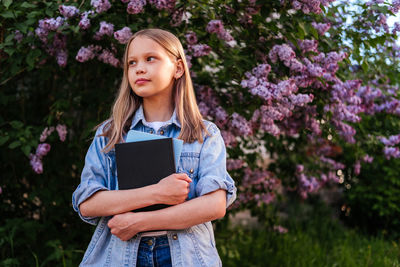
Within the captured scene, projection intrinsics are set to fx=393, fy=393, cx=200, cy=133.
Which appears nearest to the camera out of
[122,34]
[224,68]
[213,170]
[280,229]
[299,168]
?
[213,170]

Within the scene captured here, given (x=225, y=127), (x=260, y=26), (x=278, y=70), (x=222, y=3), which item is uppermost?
(x=222, y=3)

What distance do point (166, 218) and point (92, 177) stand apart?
1.14ft

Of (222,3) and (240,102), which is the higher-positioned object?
(222,3)

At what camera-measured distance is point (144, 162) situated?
139 cm

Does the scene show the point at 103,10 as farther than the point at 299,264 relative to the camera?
No

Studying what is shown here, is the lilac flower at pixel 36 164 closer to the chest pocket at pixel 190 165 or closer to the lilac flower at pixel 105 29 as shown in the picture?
the lilac flower at pixel 105 29

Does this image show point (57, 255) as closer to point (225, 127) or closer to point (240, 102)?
point (225, 127)

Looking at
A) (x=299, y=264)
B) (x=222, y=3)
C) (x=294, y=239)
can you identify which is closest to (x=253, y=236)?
(x=294, y=239)

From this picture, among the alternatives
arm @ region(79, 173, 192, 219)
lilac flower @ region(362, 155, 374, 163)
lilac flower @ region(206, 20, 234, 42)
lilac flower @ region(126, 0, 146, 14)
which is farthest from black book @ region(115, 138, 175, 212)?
lilac flower @ region(362, 155, 374, 163)

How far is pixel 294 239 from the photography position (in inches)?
150

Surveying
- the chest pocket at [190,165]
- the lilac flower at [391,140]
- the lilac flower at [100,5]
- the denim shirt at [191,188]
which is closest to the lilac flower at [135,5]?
the lilac flower at [100,5]

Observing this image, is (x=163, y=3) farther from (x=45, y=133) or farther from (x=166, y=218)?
(x=166, y=218)

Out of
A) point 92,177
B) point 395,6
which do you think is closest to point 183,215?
point 92,177

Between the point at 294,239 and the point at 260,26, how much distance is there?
2.21 metres
